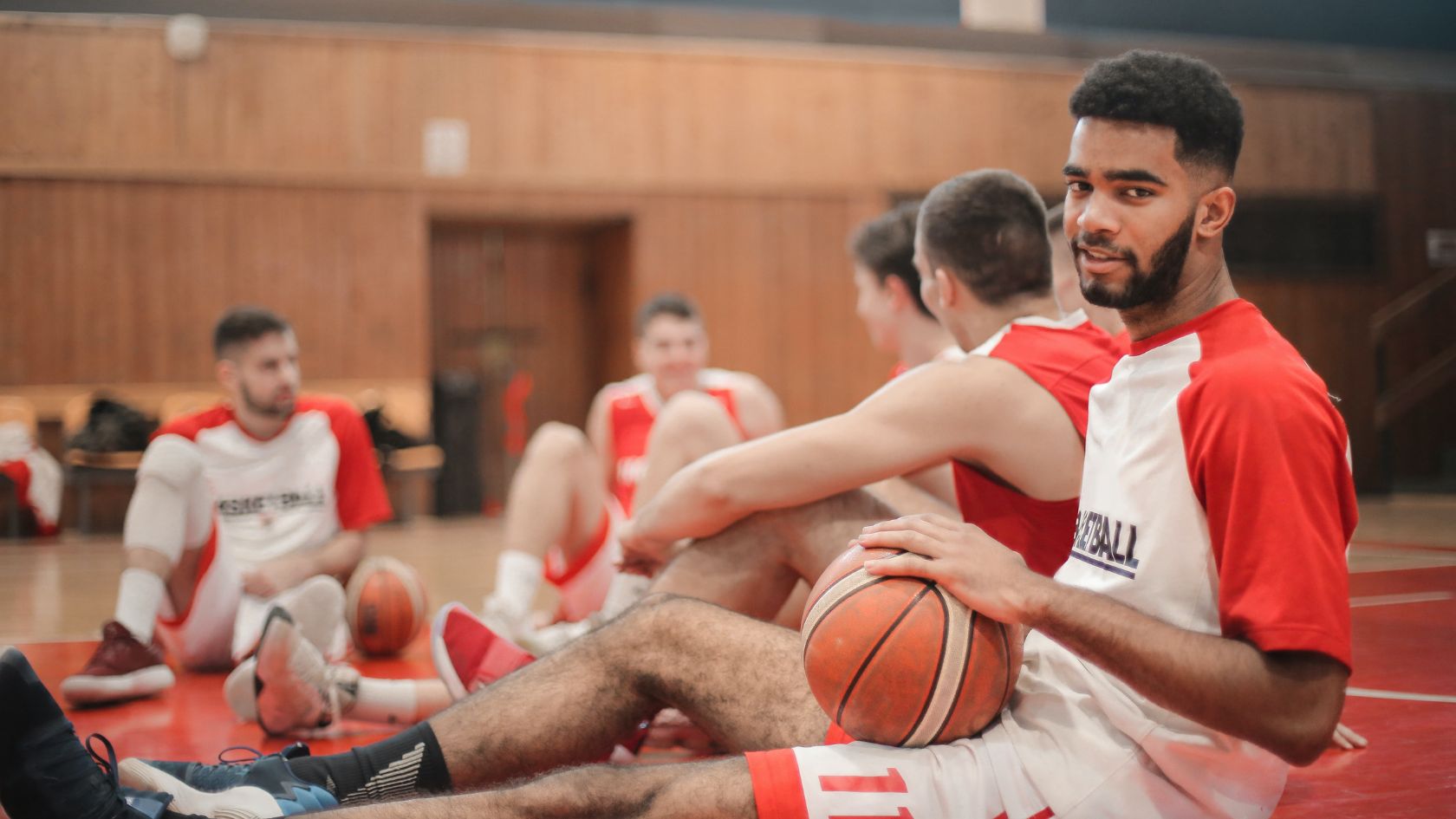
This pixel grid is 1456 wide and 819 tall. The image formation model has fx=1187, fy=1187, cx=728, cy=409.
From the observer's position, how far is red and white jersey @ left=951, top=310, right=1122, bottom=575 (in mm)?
2139

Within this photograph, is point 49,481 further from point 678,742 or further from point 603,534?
point 678,742

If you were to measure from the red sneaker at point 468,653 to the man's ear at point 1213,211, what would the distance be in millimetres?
1521

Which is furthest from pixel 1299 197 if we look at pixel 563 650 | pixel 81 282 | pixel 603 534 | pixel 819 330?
pixel 563 650

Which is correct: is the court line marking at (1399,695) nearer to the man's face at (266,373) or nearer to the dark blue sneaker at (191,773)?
the dark blue sneaker at (191,773)

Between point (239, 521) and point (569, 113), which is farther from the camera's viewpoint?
point (569, 113)

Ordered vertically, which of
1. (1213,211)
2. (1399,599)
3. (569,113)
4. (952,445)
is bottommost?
(1399,599)

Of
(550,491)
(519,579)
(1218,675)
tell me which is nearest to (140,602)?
(519,579)

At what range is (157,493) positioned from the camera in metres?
3.39

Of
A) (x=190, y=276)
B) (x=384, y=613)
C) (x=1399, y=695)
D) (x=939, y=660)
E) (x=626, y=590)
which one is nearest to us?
(x=939, y=660)

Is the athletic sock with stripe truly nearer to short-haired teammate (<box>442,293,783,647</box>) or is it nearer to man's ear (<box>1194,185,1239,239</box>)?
short-haired teammate (<box>442,293,783,647</box>)

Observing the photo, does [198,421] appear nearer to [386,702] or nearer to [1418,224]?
[386,702]

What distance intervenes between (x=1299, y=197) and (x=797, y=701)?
12257mm

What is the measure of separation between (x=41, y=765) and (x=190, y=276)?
9.23 m

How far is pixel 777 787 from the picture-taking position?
1.51 meters
